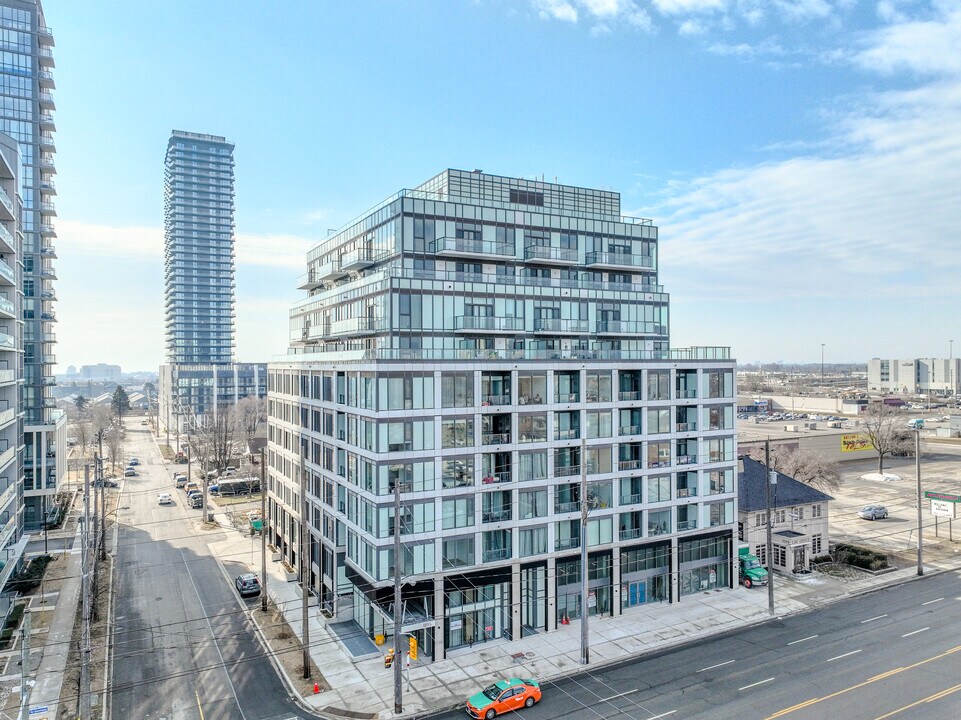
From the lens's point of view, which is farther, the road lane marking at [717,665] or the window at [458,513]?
the window at [458,513]

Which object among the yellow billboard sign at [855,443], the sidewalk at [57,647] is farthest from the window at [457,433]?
the yellow billboard sign at [855,443]

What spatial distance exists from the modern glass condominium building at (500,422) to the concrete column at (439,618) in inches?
3.8

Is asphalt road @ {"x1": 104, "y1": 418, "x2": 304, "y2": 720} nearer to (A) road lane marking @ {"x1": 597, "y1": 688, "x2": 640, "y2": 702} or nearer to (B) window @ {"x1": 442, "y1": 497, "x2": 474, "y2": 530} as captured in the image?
(B) window @ {"x1": 442, "y1": 497, "x2": 474, "y2": 530}

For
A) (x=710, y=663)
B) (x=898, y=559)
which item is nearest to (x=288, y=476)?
(x=710, y=663)

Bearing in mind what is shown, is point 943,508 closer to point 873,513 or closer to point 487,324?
point 873,513

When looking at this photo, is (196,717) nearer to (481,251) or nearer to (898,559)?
(481,251)

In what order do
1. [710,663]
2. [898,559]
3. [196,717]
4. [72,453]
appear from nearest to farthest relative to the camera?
[196,717] → [710,663] → [898,559] → [72,453]

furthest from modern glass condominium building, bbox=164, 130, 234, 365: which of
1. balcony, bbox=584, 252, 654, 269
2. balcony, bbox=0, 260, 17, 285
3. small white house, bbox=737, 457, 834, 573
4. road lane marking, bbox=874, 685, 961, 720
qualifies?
road lane marking, bbox=874, 685, 961, 720

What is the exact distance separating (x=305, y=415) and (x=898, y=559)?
55517mm

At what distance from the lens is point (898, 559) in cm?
5659

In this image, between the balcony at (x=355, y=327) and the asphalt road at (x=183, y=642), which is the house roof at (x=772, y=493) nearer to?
the balcony at (x=355, y=327)

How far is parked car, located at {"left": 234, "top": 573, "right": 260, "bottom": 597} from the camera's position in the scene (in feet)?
162

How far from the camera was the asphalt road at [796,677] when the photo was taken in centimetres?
3114

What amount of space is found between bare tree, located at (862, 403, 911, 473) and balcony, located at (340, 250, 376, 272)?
8747cm
